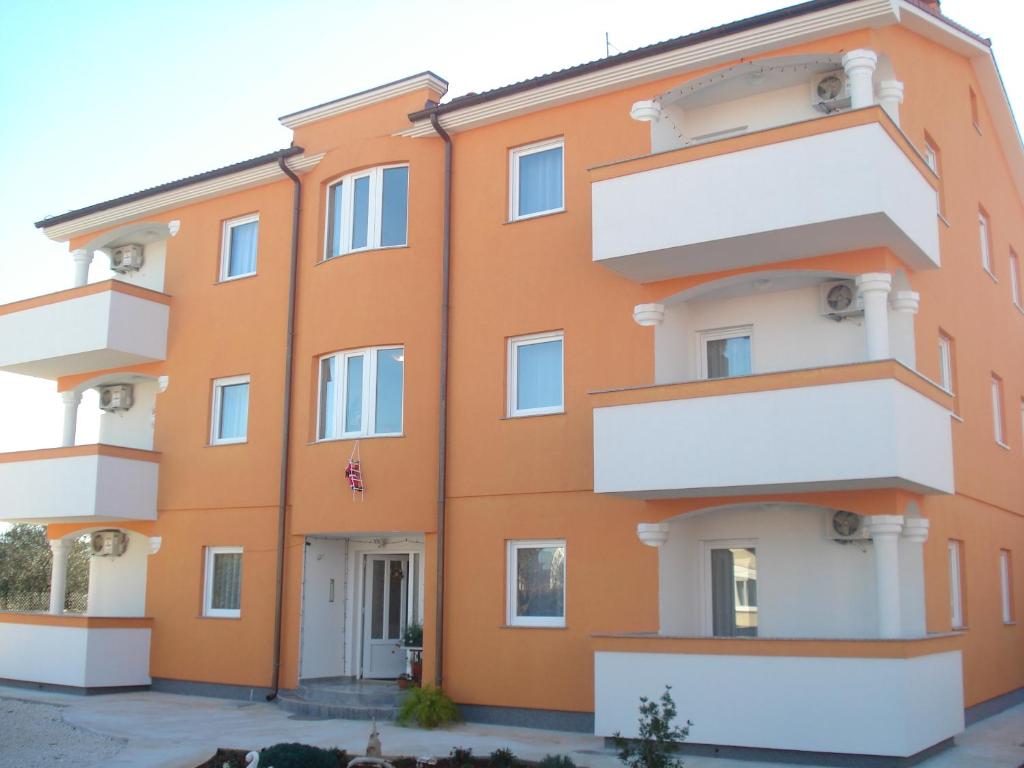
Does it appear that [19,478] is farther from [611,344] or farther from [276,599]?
[611,344]

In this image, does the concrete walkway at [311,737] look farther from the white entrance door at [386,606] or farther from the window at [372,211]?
the window at [372,211]

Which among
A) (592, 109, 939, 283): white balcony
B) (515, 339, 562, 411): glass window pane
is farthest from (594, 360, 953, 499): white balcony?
(515, 339, 562, 411): glass window pane

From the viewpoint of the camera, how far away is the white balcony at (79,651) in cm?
1950

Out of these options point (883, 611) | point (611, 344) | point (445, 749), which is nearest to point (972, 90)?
point (611, 344)

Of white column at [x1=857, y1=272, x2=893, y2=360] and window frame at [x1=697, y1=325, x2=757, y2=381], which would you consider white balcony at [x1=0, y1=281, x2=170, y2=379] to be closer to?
window frame at [x1=697, y1=325, x2=757, y2=381]

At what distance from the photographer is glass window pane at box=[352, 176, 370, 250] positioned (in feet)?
60.7

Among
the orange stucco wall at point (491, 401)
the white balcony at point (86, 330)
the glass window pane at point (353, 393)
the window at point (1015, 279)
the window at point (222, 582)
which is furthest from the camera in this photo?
the window at point (1015, 279)

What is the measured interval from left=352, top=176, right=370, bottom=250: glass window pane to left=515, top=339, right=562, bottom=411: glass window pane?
3.60 meters

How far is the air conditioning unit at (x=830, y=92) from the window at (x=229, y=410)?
35.8 ft

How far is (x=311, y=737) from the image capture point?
14477 mm

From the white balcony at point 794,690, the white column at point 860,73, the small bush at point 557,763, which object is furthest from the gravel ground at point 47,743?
the white column at point 860,73

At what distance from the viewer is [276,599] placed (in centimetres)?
1845

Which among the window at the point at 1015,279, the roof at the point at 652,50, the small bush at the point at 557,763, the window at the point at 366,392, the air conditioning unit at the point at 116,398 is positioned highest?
the roof at the point at 652,50

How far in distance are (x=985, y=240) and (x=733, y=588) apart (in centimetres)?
875
